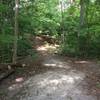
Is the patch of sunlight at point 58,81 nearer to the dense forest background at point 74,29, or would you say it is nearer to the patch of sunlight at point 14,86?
the patch of sunlight at point 14,86

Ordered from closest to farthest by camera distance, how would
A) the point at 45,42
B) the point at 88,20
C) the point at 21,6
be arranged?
the point at 88,20 < the point at 21,6 < the point at 45,42

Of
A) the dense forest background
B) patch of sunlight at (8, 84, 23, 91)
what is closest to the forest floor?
patch of sunlight at (8, 84, 23, 91)

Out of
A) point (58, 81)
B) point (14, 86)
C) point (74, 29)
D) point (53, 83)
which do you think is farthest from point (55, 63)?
point (74, 29)

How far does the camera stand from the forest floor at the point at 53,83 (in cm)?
831

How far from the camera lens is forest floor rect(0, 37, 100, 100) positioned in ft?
27.3

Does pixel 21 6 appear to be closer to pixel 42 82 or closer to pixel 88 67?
pixel 88 67

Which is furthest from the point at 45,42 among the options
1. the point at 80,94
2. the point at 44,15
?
the point at 80,94

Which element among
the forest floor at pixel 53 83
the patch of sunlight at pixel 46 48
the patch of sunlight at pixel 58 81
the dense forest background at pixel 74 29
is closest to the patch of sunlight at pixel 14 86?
the forest floor at pixel 53 83

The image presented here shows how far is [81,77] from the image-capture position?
33.4 feet

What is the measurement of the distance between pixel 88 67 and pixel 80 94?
13.8ft

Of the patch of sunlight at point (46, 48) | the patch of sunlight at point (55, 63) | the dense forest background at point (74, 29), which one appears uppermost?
the dense forest background at point (74, 29)

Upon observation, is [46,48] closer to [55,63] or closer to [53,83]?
[55,63]

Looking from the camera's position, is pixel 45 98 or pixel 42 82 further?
pixel 42 82

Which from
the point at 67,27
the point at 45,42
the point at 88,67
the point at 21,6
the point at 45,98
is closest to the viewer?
the point at 45,98
